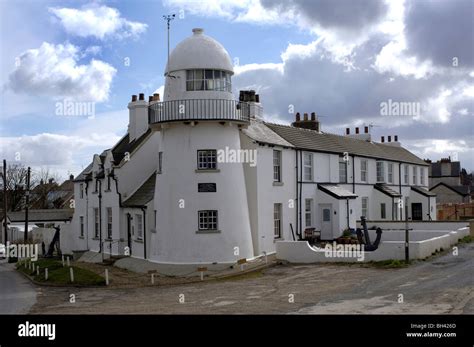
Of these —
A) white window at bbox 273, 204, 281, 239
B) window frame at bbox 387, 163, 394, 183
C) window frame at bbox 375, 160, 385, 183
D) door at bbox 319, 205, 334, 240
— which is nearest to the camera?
white window at bbox 273, 204, 281, 239

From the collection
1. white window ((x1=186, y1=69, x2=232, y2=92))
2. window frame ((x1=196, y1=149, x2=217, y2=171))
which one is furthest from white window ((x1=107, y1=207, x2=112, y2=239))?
white window ((x1=186, y1=69, x2=232, y2=92))

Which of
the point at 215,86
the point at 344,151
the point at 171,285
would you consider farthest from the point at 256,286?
the point at 344,151

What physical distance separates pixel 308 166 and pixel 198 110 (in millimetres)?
9045

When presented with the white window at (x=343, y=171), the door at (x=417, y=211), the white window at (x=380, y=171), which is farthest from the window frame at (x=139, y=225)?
the door at (x=417, y=211)

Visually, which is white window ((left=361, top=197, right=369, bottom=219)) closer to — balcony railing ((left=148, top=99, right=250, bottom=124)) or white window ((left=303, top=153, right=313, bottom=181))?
white window ((left=303, top=153, right=313, bottom=181))

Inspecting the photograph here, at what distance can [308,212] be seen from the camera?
32.2 m

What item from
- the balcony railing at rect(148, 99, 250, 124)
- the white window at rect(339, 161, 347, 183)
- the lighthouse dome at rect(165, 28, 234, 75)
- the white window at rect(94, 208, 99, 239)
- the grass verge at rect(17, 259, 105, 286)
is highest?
the lighthouse dome at rect(165, 28, 234, 75)

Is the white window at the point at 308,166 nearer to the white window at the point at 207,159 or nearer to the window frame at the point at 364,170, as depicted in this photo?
the white window at the point at 207,159

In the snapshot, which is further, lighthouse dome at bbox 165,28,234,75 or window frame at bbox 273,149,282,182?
window frame at bbox 273,149,282,182

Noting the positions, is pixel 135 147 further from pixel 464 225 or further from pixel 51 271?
pixel 464 225

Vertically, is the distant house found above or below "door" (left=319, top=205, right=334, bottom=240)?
above

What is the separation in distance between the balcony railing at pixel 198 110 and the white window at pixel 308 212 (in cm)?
770

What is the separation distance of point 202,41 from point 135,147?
9.15 meters

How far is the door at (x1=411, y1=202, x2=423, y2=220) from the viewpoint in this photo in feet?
154
